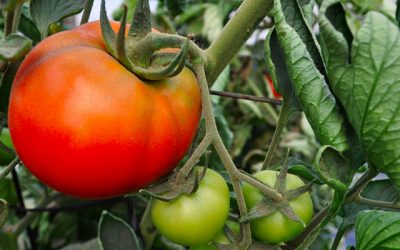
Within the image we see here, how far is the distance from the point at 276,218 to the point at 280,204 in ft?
0.04

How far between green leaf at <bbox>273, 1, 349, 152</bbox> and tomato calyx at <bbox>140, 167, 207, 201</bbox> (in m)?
0.10

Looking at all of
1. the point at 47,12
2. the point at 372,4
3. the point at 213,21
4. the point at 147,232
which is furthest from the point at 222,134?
the point at 213,21

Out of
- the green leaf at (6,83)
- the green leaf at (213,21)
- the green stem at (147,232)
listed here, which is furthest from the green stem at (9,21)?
the green leaf at (213,21)

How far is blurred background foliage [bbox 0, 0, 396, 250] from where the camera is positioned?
0.87 m

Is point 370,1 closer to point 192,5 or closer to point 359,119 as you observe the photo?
point 359,119

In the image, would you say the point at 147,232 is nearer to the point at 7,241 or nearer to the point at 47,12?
the point at 7,241

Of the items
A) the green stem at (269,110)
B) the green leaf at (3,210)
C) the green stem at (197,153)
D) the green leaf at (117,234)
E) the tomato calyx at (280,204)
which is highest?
the green stem at (197,153)

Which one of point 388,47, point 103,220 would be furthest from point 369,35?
point 103,220

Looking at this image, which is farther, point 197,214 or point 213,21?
point 213,21

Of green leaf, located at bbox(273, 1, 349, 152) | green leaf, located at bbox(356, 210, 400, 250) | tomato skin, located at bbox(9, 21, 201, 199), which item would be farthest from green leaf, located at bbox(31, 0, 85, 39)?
green leaf, located at bbox(356, 210, 400, 250)

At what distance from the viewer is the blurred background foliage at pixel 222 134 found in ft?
2.87

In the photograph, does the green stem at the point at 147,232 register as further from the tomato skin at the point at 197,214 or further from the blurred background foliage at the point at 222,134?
the tomato skin at the point at 197,214

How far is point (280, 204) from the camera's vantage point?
0.50 m

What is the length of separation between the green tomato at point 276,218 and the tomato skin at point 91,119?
0.09 meters
